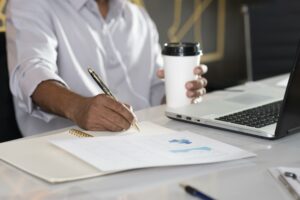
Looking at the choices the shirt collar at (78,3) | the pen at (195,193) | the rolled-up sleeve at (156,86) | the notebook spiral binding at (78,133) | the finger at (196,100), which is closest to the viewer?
the pen at (195,193)

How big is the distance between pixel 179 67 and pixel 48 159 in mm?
499

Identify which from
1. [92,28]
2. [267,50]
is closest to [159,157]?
[92,28]

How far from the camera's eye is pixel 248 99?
1.42 metres

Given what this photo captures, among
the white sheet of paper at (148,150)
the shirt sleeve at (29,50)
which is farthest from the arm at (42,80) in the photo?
the white sheet of paper at (148,150)

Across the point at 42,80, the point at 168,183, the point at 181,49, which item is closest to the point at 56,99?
the point at 42,80

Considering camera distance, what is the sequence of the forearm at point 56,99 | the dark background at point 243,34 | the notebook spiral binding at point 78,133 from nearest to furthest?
the notebook spiral binding at point 78,133 < the forearm at point 56,99 < the dark background at point 243,34

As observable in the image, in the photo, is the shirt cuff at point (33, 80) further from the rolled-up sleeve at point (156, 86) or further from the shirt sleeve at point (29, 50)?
the rolled-up sleeve at point (156, 86)

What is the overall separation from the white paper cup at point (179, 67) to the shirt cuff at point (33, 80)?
0.29 metres

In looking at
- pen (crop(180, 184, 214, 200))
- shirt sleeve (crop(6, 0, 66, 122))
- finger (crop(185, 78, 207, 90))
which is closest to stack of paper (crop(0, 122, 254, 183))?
pen (crop(180, 184, 214, 200))

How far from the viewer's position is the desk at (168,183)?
2.61 ft

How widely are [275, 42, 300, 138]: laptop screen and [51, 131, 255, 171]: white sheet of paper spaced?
0.11 meters

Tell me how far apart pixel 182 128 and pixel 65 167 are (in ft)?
1.19

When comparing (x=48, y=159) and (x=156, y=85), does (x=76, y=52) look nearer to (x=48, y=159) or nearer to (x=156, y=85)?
(x=156, y=85)

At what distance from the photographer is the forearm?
4.14 ft
